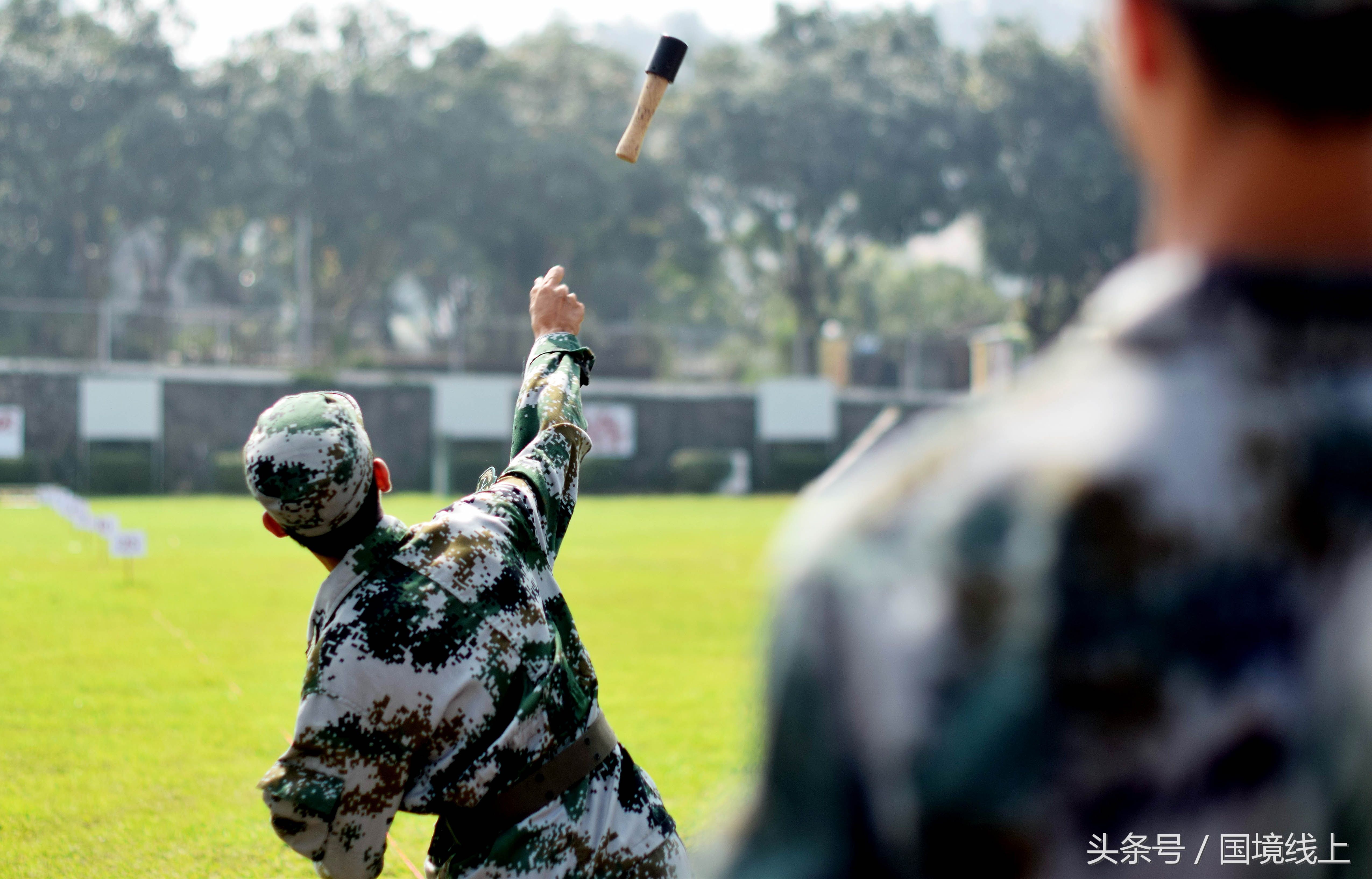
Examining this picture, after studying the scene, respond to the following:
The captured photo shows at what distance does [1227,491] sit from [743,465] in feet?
132

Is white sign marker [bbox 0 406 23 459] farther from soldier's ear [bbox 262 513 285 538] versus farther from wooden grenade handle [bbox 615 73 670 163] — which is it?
soldier's ear [bbox 262 513 285 538]

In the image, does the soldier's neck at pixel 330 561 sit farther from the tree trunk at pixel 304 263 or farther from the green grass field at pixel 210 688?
the tree trunk at pixel 304 263

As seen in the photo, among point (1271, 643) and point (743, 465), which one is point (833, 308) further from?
point (1271, 643)

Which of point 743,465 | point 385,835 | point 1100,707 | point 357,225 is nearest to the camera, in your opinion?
point 1100,707

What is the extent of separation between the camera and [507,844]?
264cm

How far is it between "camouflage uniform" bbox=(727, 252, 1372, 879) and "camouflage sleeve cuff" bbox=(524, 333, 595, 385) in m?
2.37

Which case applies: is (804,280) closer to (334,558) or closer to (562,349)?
(562,349)

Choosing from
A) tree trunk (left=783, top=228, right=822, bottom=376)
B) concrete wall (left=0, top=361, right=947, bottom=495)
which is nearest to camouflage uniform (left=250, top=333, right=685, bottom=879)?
concrete wall (left=0, top=361, right=947, bottom=495)

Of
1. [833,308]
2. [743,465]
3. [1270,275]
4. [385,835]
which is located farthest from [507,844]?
[833,308]

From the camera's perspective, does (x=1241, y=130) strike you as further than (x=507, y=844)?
No

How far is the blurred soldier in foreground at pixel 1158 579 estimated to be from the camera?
0.99 meters

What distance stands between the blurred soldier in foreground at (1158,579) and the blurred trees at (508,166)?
144ft

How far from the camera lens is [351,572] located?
2.61 meters

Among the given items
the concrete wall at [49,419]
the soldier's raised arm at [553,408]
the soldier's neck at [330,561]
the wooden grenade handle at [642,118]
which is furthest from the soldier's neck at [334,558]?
the concrete wall at [49,419]
